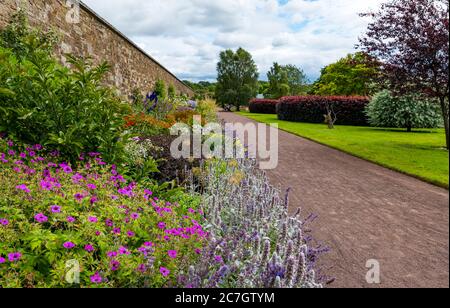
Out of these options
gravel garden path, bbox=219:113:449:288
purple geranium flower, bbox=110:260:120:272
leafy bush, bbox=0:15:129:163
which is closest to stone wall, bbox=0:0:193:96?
leafy bush, bbox=0:15:129:163

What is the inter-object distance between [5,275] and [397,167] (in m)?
6.23

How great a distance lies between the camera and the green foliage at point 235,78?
33.0 m

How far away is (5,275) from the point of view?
2.29 meters

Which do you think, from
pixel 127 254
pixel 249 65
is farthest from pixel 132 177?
pixel 249 65

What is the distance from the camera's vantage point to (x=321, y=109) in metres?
22.2

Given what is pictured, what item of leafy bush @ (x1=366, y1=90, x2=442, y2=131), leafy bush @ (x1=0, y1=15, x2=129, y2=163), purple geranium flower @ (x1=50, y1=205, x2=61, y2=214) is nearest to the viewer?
purple geranium flower @ (x1=50, y1=205, x2=61, y2=214)

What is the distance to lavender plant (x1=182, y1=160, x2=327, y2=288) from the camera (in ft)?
7.34

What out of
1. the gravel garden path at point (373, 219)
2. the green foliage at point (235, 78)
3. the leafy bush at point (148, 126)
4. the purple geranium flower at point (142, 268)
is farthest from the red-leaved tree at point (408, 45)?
the green foliage at point (235, 78)

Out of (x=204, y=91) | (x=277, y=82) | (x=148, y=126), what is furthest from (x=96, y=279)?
(x=204, y=91)

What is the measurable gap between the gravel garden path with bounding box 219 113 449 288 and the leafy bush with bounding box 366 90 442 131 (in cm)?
933

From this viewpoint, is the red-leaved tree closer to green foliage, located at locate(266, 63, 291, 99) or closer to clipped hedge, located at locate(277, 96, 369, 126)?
clipped hedge, located at locate(277, 96, 369, 126)

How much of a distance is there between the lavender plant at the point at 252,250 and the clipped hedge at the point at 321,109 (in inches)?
690

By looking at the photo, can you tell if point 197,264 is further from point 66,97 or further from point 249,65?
point 249,65
